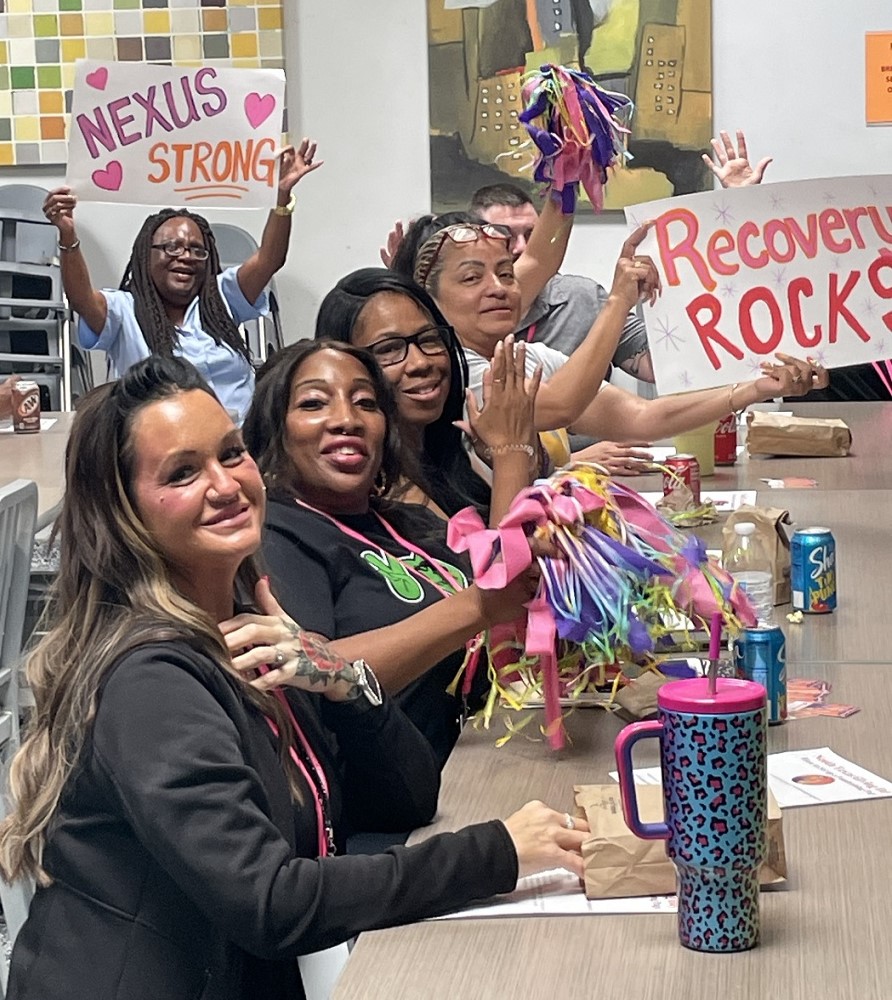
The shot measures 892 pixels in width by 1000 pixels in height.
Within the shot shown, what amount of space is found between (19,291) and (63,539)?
12.8 ft

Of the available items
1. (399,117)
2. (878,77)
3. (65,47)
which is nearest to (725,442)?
(878,77)

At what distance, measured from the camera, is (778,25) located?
4.94 meters

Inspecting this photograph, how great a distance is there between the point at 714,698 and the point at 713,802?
74mm

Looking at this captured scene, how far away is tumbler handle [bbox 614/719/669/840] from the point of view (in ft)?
3.56

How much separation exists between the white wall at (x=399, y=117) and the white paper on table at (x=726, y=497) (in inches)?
91.0

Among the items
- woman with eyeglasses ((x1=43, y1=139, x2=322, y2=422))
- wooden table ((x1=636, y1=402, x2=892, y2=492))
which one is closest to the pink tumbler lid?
wooden table ((x1=636, y1=402, x2=892, y2=492))

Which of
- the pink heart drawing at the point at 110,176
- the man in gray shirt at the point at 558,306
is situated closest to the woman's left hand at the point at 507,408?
the man in gray shirt at the point at 558,306

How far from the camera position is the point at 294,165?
3.96 metres

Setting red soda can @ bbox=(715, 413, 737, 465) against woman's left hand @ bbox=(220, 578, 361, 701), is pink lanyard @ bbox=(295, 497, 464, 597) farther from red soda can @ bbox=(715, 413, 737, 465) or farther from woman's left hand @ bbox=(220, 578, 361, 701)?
red soda can @ bbox=(715, 413, 737, 465)

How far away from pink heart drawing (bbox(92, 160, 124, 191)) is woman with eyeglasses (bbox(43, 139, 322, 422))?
0.44 m

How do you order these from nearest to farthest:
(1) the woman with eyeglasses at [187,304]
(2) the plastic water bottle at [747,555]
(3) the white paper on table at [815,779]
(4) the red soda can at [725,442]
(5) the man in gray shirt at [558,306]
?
(3) the white paper on table at [815,779], (2) the plastic water bottle at [747,555], (4) the red soda can at [725,442], (5) the man in gray shirt at [558,306], (1) the woman with eyeglasses at [187,304]

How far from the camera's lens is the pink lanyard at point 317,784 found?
57.2 inches

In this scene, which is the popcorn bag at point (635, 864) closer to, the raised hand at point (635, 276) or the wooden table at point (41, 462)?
the raised hand at point (635, 276)

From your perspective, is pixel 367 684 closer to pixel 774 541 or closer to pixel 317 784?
pixel 317 784
